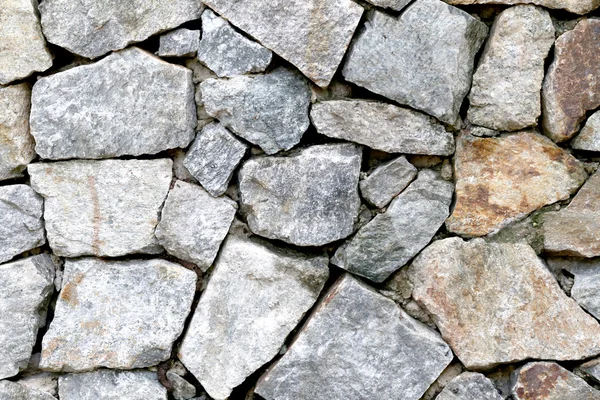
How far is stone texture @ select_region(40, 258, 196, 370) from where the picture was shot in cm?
170

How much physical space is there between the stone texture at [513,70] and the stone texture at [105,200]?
898mm

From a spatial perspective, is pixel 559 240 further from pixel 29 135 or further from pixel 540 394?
pixel 29 135

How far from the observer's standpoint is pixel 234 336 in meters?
1.68

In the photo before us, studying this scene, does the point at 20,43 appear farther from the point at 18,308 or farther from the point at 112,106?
the point at 18,308

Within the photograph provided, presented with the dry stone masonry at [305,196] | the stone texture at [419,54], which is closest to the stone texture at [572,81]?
the dry stone masonry at [305,196]

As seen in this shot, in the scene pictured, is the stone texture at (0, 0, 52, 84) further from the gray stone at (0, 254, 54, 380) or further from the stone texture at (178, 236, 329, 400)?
the stone texture at (178, 236, 329, 400)

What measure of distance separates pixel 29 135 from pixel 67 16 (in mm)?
352

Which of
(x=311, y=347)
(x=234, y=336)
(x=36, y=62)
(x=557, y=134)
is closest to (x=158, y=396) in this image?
(x=234, y=336)

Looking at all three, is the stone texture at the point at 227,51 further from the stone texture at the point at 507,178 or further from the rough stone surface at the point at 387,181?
the stone texture at the point at 507,178

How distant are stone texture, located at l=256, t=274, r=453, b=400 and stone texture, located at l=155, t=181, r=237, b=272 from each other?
0.35 metres

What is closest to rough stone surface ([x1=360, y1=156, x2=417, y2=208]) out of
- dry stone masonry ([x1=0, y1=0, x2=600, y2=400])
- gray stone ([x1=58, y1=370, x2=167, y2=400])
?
dry stone masonry ([x1=0, y1=0, x2=600, y2=400])

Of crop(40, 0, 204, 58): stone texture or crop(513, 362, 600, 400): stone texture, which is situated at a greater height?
crop(40, 0, 204, 58): stone texture

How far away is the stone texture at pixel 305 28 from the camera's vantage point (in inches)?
61.1

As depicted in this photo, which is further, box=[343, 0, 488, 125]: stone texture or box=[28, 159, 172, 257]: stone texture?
box=[28, 159, 172, 257]: stone texture
